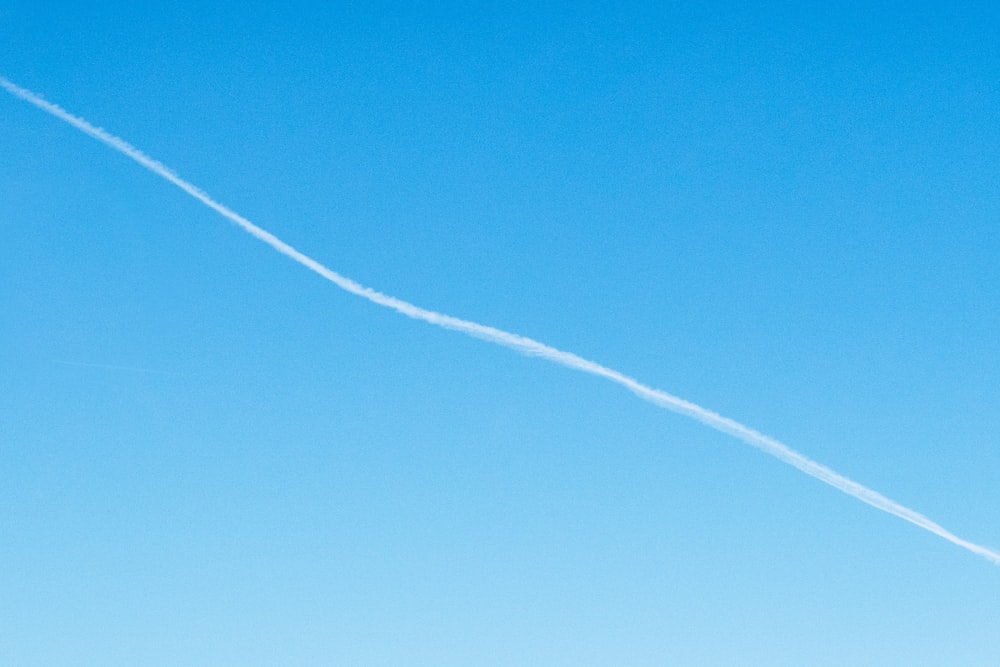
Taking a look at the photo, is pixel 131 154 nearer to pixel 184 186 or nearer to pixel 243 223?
pixel 184 186

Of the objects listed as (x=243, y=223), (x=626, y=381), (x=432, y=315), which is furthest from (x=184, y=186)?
(x=626, y=381)

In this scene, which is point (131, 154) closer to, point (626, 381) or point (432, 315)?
point (432, 315)

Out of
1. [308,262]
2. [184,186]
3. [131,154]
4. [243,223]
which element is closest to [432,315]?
[308,262]

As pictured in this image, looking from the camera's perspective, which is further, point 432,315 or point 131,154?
point 432,315

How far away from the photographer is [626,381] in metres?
26.5

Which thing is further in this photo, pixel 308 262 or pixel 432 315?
pixel 432 315

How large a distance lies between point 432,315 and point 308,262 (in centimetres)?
510

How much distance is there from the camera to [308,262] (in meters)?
24.4

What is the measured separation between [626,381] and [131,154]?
19896 millimetres

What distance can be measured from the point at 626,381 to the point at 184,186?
693 inches

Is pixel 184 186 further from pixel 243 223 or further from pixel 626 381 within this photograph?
pixel 626 381

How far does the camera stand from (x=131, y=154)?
24094 mm

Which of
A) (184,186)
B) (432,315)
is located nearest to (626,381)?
(432,315)

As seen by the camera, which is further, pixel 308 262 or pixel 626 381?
pixel 626 381
